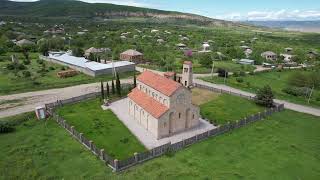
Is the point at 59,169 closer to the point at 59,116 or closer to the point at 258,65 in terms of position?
the point at 59,116

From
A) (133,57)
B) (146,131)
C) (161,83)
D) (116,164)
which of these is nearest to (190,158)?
(116,164)

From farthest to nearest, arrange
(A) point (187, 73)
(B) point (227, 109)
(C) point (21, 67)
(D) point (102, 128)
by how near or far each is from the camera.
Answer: (C) point (21, 67)
(A) point (187, 73)
(B) point (227, 109)
(D) point (102, 128)

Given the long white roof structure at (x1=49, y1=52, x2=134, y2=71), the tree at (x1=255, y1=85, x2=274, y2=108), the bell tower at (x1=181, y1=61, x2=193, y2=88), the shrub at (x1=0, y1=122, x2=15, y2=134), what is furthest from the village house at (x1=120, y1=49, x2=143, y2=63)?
the shrub at (x1=0, y1=122, x2=15, y2=134)

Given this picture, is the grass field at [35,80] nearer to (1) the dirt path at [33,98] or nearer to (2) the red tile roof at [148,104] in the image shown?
(1) the dirt path at [33,98]

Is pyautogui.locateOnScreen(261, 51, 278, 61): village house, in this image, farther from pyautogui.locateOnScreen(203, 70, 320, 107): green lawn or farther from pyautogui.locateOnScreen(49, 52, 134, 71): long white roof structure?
pyautogui.locateOnScreen(49, 52, 134, 71): long white roof structure

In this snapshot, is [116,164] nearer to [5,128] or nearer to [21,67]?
[5,128]

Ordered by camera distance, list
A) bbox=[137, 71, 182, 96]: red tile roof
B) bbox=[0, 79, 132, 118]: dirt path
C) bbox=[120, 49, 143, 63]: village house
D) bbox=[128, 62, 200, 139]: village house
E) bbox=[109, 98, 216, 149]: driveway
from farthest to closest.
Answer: bbox=[120, 49, 143, 63]: village house < bbox=[0, 79, 132, 118]: dirt path < bbox=[137, 71, 182, 96]: red tile roof < bbox=[128, 62, 200, 139]: village house < bbox=[109, 98, 216, 149]: driveway
